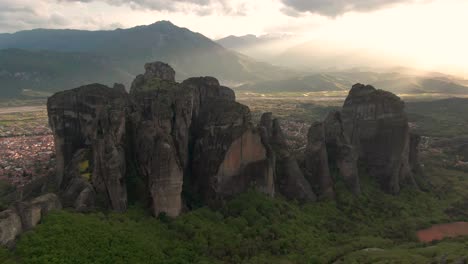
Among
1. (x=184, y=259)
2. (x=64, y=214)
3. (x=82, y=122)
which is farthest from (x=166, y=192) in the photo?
(x=82, y=122)

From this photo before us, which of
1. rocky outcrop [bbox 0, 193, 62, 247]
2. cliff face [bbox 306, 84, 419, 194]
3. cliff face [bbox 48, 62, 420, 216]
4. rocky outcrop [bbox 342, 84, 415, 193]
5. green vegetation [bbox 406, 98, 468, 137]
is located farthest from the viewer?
green vegetation [bbox 406, 98, 468, 137]

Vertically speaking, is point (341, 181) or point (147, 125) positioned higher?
point (147, 125)

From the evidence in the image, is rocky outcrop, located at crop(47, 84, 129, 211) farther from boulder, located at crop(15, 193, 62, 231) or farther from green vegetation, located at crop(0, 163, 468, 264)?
boulder, located at crop(15, 193, 62, 231)

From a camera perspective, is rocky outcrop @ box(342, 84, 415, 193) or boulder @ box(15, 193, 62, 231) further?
rocky outcrop @ box(342, 84, 415, 193)

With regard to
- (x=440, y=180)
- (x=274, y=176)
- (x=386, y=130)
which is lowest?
(x=440, y=180)

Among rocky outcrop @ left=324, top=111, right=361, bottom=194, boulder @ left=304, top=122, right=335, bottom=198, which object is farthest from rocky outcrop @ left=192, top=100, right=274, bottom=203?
rocky outcrop @ left=324, top=111, right=361, bottom=194

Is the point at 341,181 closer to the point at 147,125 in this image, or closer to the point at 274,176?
the point at 274,176

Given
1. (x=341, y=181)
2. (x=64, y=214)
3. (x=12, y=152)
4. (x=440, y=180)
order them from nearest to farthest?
(x=64, y=214)
(x=341, y=181)
(x=440, y=180)
(x=12, y=152)
